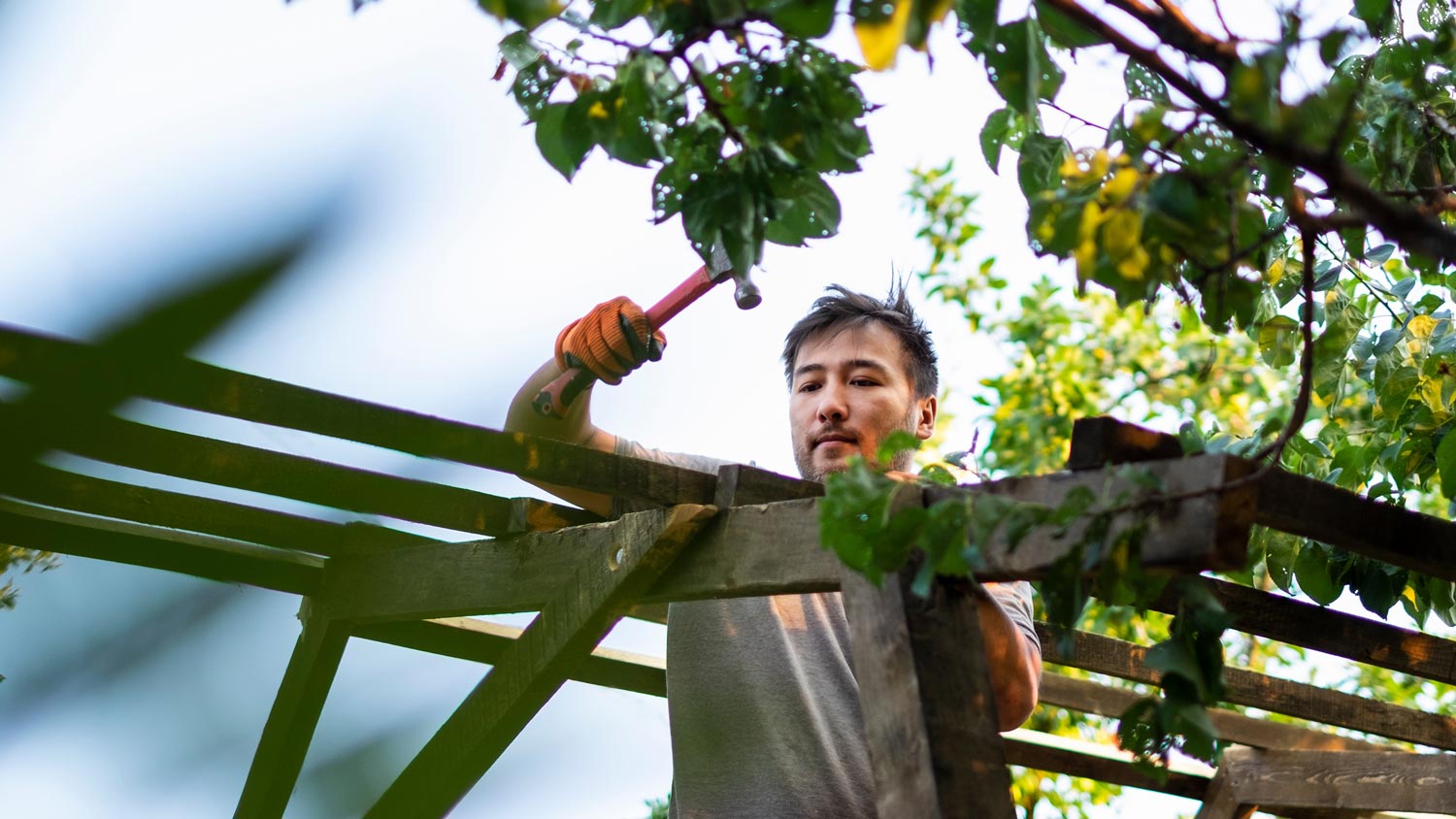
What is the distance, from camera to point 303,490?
2002 millimetres

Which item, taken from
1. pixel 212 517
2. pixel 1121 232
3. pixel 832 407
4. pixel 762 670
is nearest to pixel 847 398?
pixel 832 407

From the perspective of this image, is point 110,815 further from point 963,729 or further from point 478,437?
point 963,729

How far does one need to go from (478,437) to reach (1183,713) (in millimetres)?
A: 986

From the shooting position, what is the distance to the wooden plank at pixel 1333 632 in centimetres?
230

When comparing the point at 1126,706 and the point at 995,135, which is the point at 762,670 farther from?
the point at 1126,706

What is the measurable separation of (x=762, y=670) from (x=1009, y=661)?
58cm

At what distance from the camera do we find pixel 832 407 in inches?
108

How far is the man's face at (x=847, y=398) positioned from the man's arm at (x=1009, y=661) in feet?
2.22

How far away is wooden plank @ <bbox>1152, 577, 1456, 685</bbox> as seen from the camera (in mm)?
2305

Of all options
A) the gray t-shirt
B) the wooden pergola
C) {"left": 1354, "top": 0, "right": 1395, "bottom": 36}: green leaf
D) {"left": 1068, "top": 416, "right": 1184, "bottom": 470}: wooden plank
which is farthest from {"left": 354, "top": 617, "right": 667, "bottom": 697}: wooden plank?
{"left": 1354, "top": 0, "right": 1395, "bottom": 36}: green leaf

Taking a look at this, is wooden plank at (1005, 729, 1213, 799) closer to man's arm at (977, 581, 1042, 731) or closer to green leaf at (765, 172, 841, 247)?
man's arm at (977, 581, 1042, 731)

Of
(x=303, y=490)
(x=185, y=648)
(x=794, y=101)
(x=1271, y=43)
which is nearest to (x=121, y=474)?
(x=303, y=490)

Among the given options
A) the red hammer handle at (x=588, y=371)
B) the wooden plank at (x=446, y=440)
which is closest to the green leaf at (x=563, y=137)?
the wooden plank at (x=446, y=440)

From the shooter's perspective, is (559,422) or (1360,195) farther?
(559,422)
